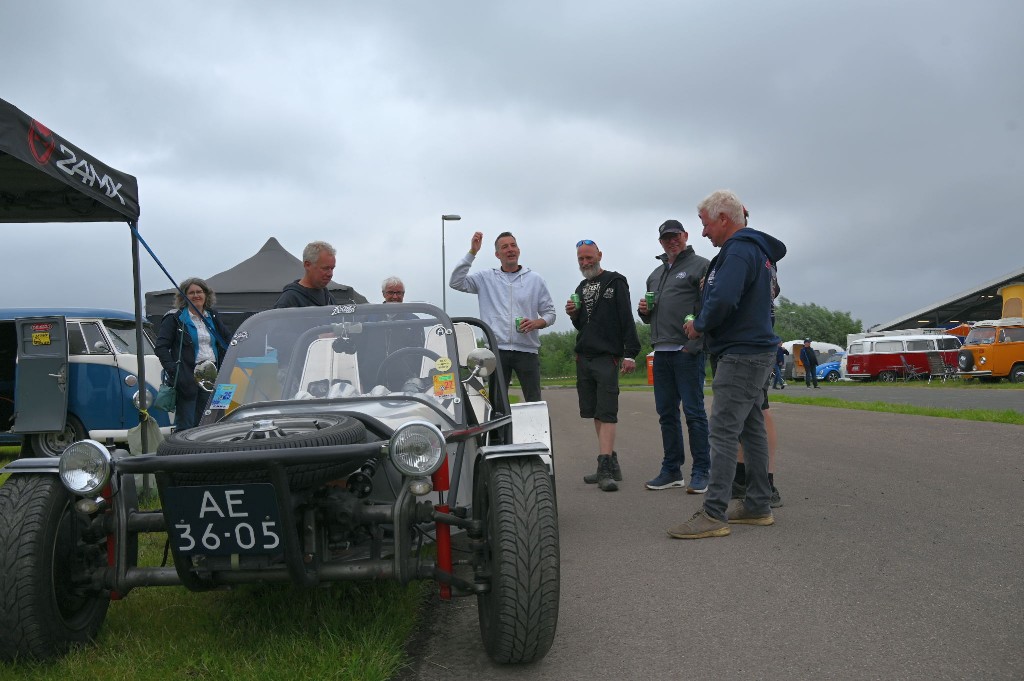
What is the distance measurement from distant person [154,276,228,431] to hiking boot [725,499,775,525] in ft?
14.4

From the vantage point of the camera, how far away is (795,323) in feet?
307

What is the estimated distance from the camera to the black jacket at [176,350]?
282 inches

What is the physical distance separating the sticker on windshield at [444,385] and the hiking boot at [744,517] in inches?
83.3

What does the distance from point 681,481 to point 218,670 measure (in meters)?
4.53

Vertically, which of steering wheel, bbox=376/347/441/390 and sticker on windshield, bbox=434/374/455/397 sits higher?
steering wheel, bbox=376/347/441/390

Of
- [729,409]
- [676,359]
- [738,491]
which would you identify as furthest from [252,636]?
[676,359]

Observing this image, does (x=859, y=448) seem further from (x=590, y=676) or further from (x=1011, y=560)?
(x=590, y=676)

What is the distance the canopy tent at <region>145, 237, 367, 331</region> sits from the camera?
16.9 m

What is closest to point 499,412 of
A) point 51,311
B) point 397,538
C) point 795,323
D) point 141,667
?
point 397,538

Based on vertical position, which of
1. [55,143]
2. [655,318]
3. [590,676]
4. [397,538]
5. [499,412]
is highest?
[55,143]

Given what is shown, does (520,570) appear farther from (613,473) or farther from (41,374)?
(41,374)

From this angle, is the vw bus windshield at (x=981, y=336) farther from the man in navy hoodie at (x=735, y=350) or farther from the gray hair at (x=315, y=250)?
the gray hair at (x=315, y=250)

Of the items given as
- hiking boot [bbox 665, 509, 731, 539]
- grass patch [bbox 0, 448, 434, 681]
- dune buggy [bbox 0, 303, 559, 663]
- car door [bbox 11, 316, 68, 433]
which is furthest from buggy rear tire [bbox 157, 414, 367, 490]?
car door [bbox 11, 316, 68, 433]

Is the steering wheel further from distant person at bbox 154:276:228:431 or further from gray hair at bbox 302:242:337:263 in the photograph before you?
distant person at bbox 154:276:228:431
